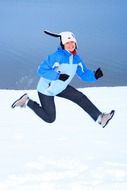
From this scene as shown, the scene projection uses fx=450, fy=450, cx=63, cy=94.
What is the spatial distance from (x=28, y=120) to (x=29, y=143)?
1.50 meters

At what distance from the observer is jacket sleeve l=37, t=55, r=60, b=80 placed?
16.8ft

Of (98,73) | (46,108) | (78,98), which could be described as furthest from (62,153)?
(98,73)

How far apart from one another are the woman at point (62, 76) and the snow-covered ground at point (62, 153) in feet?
1.26

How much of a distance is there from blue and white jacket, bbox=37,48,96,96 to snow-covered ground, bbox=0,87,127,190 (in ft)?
2.38

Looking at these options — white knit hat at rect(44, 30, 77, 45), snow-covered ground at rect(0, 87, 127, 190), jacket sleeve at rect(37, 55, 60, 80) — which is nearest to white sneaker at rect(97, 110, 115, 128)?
snow-covered ground at rect(0, 87, 127, 190)

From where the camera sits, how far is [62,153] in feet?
17.3

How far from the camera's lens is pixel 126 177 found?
449cm

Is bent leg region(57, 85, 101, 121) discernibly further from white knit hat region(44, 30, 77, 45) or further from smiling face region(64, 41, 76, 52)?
white knit hat region(44, 30, 77, 45)

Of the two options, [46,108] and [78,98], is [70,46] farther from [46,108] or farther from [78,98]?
[46,108]

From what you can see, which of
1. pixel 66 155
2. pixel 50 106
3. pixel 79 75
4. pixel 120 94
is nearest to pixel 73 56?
pixel 79 75

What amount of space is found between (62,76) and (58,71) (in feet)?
0.33

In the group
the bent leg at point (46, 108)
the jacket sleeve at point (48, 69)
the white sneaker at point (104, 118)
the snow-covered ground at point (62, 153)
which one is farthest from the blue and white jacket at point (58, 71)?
the snow-covered ground at point (62, 153)

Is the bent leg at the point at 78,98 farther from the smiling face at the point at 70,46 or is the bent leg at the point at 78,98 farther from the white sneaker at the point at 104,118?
the smiling face at the point at 70,46

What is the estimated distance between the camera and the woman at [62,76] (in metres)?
5.12
